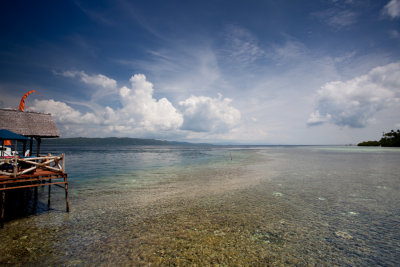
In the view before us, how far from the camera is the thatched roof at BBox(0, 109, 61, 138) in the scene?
16.8 m

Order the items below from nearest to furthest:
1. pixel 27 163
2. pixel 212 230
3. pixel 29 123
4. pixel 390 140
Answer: pixel 212 230 < pixel 27 163 < pixel 29 123 < pixel 390 140

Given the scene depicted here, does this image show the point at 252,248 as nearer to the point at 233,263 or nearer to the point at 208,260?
the point at 233,263

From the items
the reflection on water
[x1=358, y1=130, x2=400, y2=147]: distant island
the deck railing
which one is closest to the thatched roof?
the deck railing

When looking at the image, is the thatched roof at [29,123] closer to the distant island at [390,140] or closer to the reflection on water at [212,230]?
the reflection on water at [212,230]

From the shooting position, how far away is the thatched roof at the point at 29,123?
663 inches

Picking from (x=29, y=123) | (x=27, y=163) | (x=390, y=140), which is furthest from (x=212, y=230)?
(x=390, y=140)

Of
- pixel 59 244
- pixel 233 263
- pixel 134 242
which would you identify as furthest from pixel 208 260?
pixel 59 244

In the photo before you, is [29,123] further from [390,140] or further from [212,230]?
[390,140]

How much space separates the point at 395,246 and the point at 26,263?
14.3 meters

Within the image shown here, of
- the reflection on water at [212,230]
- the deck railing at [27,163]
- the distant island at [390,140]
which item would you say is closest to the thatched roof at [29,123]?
the deck railing at [27,163]

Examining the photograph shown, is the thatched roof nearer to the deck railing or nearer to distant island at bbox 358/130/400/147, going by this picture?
the deck railing

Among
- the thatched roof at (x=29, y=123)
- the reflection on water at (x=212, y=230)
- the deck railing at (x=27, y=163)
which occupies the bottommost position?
the reflection on water at (x=212, y=230)

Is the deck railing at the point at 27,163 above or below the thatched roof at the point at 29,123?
below

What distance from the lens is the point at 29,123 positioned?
58.7 ft
